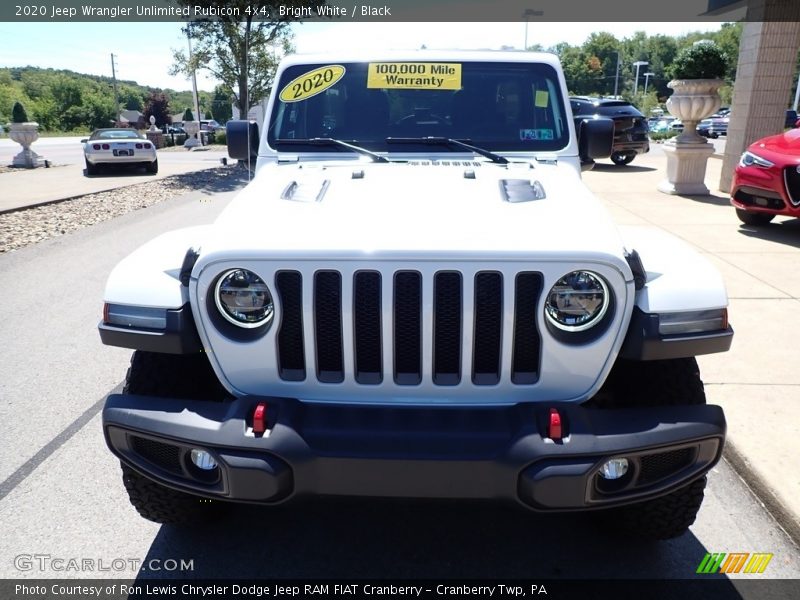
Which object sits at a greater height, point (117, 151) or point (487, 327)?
point (487, 327)

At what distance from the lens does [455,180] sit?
111 inches

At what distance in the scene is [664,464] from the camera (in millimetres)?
2090

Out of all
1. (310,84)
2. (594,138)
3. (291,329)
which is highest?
(310,84)

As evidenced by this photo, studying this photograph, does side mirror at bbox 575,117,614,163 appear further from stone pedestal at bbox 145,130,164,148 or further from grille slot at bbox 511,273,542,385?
stone pedestal at bbox 145,130,164,148

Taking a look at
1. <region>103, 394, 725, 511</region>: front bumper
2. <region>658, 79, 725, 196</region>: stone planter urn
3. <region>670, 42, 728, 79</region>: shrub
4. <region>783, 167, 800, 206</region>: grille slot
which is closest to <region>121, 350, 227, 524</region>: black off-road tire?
<region>103, 394, 725, 511</region>: front bumper

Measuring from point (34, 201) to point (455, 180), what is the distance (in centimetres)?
1185

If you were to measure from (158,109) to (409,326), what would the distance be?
91.2m

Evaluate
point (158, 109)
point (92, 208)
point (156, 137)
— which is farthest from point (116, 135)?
point (158, 109)

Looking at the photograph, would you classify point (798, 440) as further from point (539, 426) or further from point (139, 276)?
point (139, 276)

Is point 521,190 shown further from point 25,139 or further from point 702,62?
point 25,139

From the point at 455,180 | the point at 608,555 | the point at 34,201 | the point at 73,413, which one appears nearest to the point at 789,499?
the point at 608,555

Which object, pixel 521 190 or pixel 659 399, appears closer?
pixel 659 399

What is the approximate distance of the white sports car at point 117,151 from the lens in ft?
57.6

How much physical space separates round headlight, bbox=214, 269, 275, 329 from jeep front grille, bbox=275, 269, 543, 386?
0.23ft
